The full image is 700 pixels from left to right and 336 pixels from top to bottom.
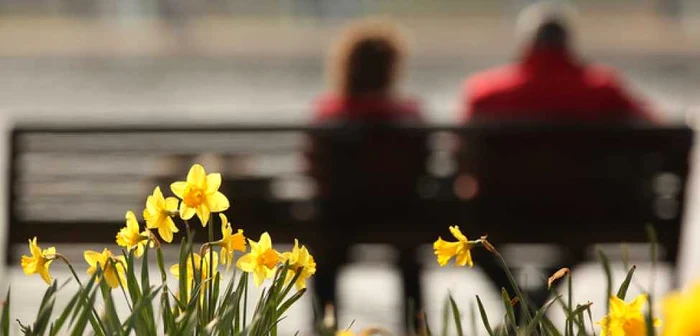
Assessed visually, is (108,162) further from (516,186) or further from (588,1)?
(588,1)

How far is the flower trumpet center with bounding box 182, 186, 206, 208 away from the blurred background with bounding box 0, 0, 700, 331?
3314 millimetres

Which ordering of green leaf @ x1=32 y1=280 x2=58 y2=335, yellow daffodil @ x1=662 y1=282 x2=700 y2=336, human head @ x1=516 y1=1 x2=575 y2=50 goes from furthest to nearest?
human head @ x1=516 y1=1 x2=575 y2=50, green leaf @ x1=32 y1=280 x2=58 y2=335, yellow daffodil @ x1=662 y1=282 x2=700 y2=336

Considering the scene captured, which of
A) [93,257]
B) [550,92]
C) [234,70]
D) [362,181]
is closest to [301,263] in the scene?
[93,257]

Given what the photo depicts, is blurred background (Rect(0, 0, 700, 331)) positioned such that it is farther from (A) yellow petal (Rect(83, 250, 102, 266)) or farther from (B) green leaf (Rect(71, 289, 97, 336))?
(B) green leaf (Rect(71, 289, 97, 336))

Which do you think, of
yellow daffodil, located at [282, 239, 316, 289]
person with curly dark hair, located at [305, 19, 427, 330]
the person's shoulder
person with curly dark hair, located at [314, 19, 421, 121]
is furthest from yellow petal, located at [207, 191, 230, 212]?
the person's shoulder

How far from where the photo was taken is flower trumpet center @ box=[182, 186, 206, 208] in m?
1.99

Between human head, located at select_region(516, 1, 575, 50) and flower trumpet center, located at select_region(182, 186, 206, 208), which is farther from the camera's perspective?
human head, located at select_region(516, 1, 575, 50)

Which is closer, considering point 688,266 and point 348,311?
point 348,311

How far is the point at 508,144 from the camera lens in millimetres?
5266

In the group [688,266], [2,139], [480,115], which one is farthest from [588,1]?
[480,115]

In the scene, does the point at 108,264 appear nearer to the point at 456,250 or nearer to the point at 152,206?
the point at 152,206

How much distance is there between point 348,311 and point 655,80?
15115 mm

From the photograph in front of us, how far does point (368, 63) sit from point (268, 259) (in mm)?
3978

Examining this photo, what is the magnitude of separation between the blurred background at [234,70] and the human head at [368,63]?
63 centimetres
